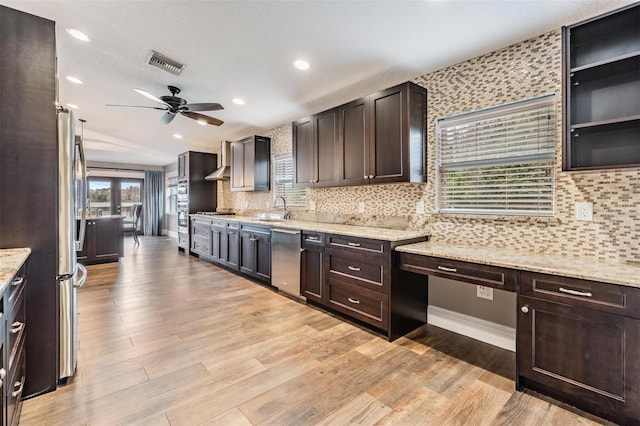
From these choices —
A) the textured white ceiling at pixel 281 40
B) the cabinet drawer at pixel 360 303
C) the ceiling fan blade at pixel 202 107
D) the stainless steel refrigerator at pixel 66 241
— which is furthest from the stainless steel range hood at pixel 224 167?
the stainless steel refrigerator at pixel 66 241

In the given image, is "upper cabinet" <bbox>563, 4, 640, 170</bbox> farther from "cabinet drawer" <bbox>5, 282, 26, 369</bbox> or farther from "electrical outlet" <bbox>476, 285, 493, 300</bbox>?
"cabinet drawer" <bbox>5, 282, 26, 369</bbox>

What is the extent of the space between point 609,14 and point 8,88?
3531 millimetres

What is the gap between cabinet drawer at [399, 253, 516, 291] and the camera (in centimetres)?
194

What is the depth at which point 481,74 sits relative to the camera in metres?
2.63

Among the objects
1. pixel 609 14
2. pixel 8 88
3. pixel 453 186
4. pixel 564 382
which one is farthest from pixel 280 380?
pixel 609 14

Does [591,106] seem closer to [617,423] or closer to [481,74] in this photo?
[481,74]

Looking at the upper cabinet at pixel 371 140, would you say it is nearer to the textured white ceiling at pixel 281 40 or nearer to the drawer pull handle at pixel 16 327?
the textured white ceiling at pixel 281 40

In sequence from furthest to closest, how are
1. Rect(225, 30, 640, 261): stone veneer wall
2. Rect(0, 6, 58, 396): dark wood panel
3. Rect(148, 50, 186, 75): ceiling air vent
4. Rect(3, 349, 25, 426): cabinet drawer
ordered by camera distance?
Rect(148, 50, 186, 75): ceiling air vent, Rect(225, 30, 640, 261): stone veneer wall, Rect(0, 6, 58, 396): dark wood panel, Rect(3, 349, 25, 426): cabinet drawer

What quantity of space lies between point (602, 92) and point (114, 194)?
1152 cm

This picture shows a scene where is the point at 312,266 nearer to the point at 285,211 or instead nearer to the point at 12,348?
the point at 285,211

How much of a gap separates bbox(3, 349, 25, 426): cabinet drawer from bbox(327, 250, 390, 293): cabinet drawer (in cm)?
227

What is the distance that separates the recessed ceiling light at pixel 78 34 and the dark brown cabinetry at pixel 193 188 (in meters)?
4.02

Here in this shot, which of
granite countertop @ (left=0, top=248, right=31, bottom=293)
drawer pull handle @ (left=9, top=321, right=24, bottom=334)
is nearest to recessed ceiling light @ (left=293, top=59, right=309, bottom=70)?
granite countertop @ (left=0, top=248, right=31, bottom=293)

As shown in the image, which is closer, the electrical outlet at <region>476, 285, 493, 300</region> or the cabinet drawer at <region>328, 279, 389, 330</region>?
the electrical outlet at <region>476, 285, 493, 300</region>
